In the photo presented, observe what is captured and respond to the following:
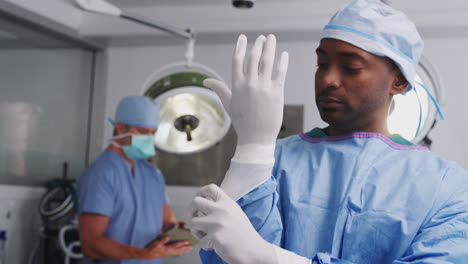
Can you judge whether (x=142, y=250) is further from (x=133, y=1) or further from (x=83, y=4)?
(x=133, y=1)

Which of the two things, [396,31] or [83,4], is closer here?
[396,31]

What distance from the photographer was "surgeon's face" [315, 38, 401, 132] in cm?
112

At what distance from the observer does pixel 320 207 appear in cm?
113

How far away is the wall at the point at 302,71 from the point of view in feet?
11.5

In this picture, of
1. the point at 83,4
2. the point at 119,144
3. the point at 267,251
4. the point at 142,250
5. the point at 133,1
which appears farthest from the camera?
the point at 133,1

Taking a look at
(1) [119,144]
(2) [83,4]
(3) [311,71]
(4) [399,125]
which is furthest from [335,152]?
(3) [311,71]

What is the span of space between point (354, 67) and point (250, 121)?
0.28 meters

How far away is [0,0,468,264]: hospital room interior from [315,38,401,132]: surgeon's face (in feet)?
5.60

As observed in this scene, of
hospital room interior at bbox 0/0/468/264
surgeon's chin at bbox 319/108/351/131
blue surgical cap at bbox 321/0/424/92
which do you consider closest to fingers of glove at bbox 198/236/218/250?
surgeon's chin at bbox 319/108/351/131

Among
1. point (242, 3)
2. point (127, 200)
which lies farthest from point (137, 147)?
point (242, 3)

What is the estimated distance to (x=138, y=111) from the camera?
3355 millimetres

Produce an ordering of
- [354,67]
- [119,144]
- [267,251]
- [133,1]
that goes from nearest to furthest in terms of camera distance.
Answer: [267,251] < [354,67] < [119,144] < [133,1]

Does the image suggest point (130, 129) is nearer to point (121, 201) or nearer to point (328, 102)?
point (121, 201)

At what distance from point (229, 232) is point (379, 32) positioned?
0.53 metres
